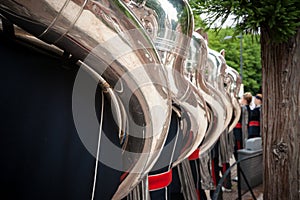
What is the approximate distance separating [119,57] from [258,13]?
738 millimetres

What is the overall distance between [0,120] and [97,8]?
24 centimetres

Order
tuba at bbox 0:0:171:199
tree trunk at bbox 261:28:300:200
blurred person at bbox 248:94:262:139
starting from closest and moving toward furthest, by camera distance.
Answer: tuba at bbox 0:0:171:199
tree trunk at bbox 261:28:300:200
blurred person at bbox 248:94:262:139

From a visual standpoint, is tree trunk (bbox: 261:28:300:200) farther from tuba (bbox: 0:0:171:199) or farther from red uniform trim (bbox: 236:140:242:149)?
red uniform trim (bbox: 236:140:242:149)

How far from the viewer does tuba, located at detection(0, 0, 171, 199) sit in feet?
1.41

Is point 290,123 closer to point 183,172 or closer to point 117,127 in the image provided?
point 183,172

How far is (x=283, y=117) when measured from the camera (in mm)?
1294

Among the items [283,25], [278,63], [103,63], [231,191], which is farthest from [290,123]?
[231,191]

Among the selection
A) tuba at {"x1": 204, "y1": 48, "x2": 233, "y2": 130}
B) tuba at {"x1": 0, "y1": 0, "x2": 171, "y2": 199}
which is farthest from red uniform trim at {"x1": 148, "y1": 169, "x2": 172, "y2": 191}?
tuba at {"x1": 204, "y1": 48, "x2": 233, "y2": 130}

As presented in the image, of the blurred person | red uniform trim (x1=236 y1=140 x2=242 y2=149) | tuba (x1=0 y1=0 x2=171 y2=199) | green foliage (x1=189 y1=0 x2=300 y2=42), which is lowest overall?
red uniform trim (x1=236 y1=140 x2=242 y2=149)

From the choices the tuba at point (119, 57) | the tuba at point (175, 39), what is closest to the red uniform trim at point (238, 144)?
the tuba at point (175, 39)

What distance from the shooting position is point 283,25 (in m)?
1.09

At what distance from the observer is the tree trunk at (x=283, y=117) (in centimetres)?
127

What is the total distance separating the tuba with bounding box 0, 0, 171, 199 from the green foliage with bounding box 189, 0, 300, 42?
607 mm

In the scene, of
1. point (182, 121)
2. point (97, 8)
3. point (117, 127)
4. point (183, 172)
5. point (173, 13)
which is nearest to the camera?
point (97, 8)
